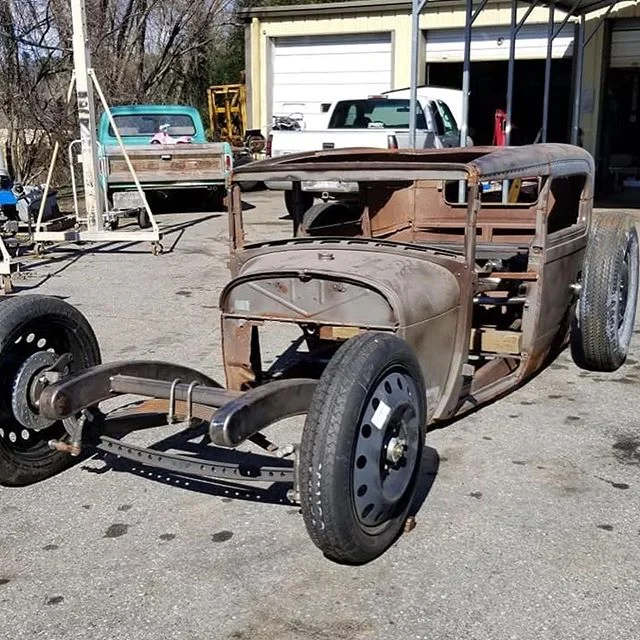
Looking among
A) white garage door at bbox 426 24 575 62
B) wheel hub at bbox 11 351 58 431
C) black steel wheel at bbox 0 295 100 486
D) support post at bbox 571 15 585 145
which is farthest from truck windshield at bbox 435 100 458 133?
wheel hub at bbox 11 351 58 431

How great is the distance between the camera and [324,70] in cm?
2050

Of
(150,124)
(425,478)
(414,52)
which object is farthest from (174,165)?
(425,478)

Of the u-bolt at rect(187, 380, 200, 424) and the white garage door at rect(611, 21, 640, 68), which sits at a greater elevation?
the white garage door at rect(611, 21, 640, 68)

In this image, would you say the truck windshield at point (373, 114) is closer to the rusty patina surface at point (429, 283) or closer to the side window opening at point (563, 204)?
the side window opening at point (563, 204)

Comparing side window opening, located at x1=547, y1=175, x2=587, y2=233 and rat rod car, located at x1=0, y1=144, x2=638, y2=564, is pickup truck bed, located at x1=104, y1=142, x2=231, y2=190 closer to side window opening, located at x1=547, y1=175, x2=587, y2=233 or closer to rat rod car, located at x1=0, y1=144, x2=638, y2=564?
rat rod car, located at x1=0, y1=144, x2=638, y2=564

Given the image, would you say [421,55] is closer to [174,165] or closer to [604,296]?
[174,165]

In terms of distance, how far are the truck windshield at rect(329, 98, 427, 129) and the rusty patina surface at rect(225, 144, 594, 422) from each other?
819 cm

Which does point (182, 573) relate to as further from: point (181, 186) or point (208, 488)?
point (181, 186)

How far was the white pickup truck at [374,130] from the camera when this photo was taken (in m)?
12.4

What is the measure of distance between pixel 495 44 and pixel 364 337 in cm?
1694

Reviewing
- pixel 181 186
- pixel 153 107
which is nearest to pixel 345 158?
→ pixel 181 186

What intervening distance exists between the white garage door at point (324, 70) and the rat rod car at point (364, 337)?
14.7 meters

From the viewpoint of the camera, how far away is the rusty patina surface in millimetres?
4059

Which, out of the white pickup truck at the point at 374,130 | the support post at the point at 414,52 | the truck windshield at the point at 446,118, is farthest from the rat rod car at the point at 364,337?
the truck windshield at the point at 446,118
